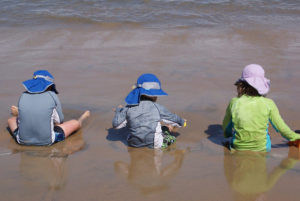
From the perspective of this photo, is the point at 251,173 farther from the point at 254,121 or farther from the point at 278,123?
the point at 278,123

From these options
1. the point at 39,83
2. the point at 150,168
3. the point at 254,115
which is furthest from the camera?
the point at 39,83

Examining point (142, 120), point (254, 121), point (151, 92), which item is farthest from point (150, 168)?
point (254, 121)

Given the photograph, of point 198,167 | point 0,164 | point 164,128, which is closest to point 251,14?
point 164,128

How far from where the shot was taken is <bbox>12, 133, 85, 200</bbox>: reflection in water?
299 centimetres

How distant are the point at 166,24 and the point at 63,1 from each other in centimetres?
452

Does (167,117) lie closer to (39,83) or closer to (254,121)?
(254,121)

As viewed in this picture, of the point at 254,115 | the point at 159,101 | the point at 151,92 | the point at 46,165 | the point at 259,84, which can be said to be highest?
the point at 259,84

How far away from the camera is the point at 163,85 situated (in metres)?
5.86

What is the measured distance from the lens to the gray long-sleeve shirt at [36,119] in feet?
12.7

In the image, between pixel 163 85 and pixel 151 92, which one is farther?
pixel 163 85

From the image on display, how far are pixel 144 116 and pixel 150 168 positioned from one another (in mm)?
620

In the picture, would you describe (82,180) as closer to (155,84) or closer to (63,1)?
(155,84)

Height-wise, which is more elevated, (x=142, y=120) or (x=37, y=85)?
(x=37, y=85)

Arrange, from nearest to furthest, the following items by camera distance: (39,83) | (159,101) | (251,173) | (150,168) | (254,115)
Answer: (251,173)
(150,168)
(254,115)
(39,83)
(159,101)
